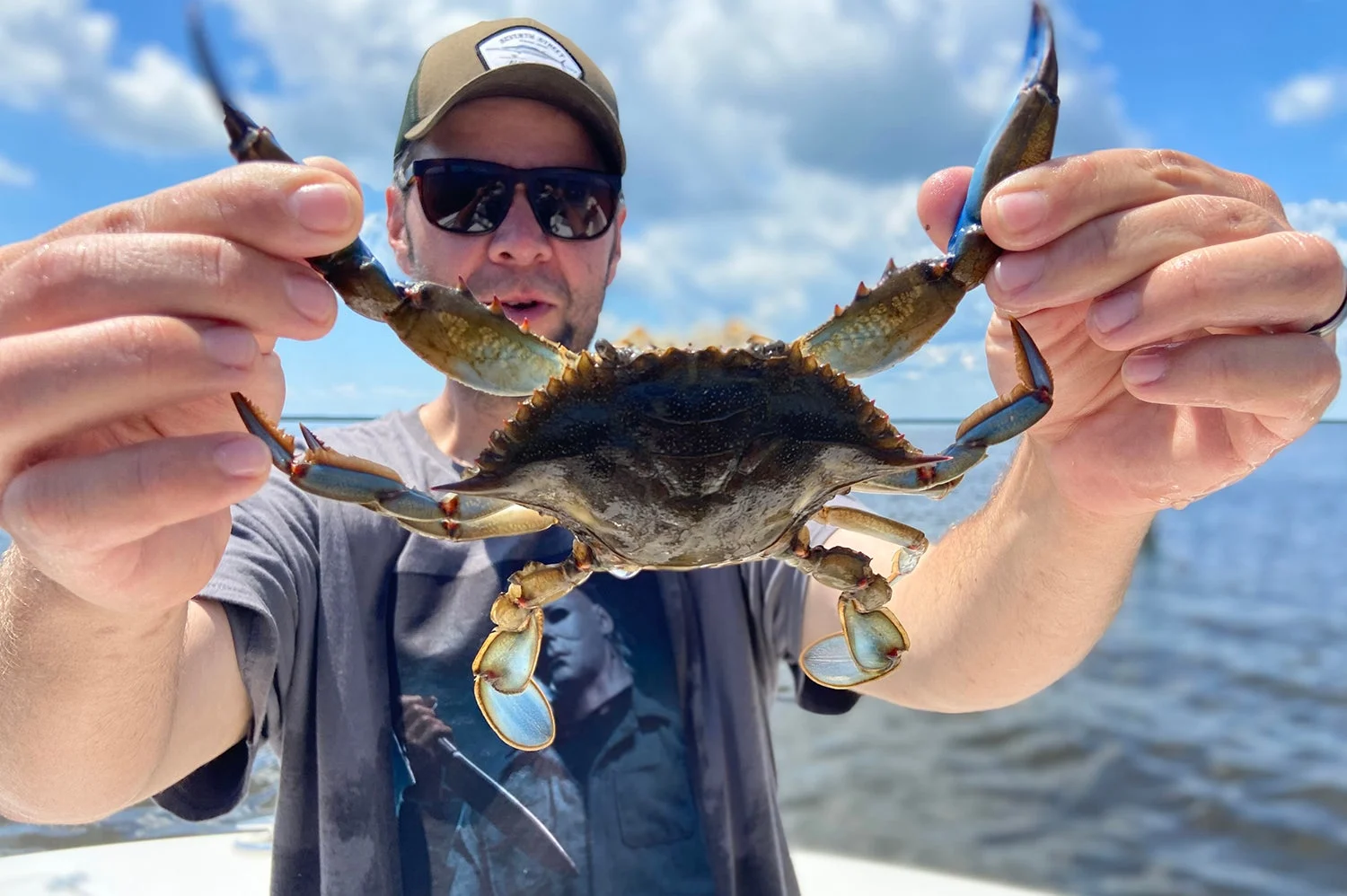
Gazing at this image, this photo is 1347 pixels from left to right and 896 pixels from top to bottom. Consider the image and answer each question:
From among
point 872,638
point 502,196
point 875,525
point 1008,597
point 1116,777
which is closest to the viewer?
point 875,525

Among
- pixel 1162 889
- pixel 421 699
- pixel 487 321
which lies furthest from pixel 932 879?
pixel 487 321

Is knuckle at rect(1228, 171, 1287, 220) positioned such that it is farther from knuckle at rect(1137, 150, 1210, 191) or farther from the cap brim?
the cap brim

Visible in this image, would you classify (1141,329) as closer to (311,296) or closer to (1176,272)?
(1176,272)

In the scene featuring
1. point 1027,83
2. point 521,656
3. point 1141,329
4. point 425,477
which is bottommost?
point 521,656

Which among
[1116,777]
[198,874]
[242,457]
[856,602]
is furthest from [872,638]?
[1116,777]

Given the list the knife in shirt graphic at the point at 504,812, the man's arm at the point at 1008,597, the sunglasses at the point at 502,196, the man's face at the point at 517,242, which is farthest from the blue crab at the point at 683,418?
the sunglasses at the point at 502,196

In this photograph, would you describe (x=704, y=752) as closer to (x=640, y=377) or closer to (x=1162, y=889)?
(x=640, y=377)
